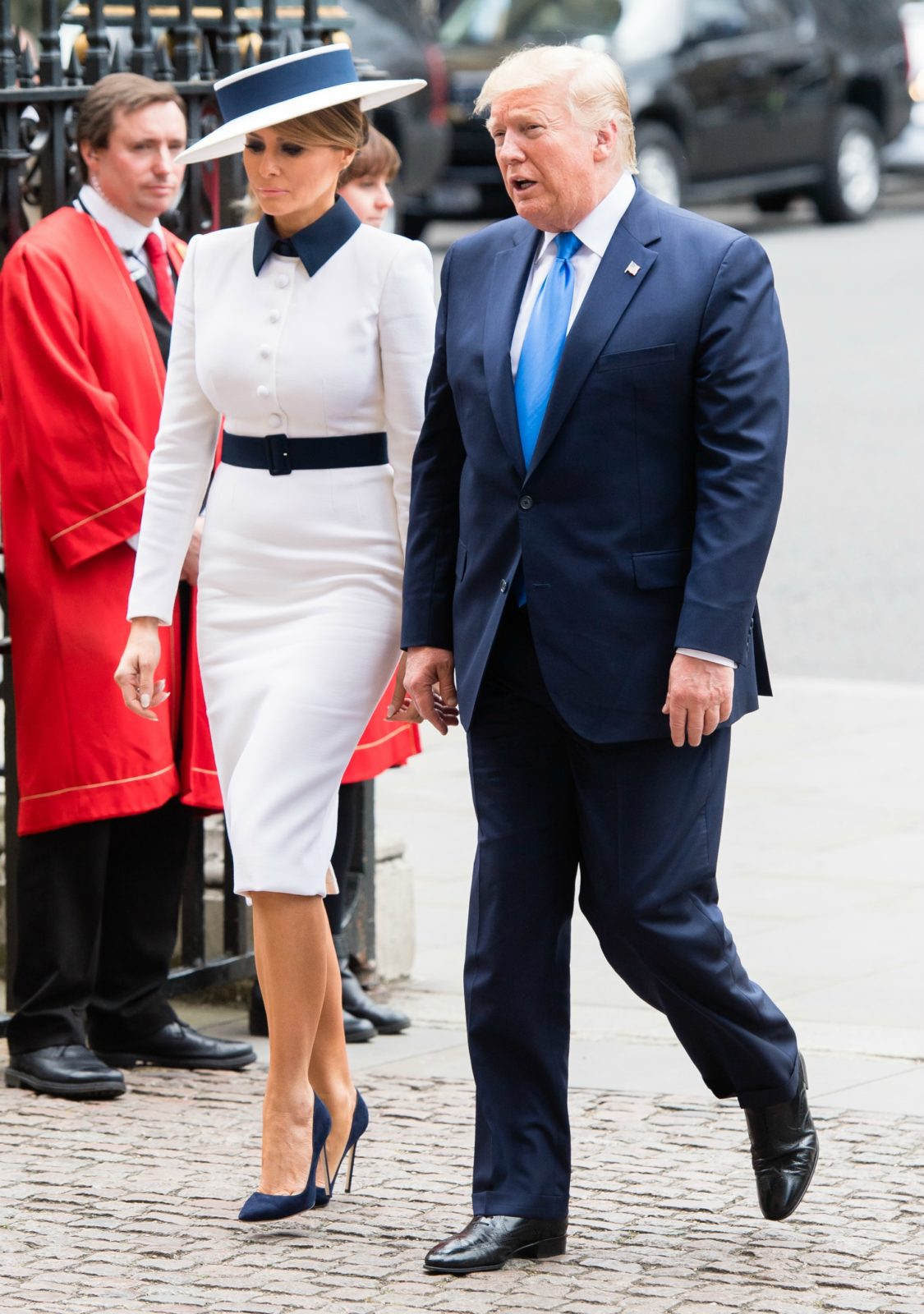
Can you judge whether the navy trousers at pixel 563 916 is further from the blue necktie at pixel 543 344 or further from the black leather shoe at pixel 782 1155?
the blue necktie at pixel 543 344

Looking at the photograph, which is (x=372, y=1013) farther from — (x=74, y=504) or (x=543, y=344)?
(x=543, y=344)

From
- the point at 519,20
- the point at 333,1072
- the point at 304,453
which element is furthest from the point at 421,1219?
the point at 519,20

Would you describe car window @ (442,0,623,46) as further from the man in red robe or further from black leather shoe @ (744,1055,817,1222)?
black leather shoe @ (744,1055,817,1222)

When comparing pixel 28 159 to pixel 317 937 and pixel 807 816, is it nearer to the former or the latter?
pixel 317 937

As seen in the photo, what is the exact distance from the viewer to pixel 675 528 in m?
3.90

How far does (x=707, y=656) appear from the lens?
3801mm

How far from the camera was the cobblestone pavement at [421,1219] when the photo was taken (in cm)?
388

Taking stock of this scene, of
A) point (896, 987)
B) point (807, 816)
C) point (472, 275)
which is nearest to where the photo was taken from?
point (472, 275)

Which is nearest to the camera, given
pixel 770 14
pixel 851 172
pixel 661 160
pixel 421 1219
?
pixel 421 1219

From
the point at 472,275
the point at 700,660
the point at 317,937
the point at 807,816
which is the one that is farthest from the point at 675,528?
the point at 807,816

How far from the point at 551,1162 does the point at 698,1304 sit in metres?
0.36

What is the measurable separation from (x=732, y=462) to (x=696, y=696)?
1.19 ft

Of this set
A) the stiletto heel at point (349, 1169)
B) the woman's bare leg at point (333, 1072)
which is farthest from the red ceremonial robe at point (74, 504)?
the stiletto heel at point (349, 1169)

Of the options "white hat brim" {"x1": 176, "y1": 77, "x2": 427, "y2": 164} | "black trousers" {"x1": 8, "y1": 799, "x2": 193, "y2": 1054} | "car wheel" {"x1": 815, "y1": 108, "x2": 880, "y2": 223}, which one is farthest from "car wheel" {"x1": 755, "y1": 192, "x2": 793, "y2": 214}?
"white hat brim" {"x1": 176, "y1": 77, "x2": 427, "y2": 164}
